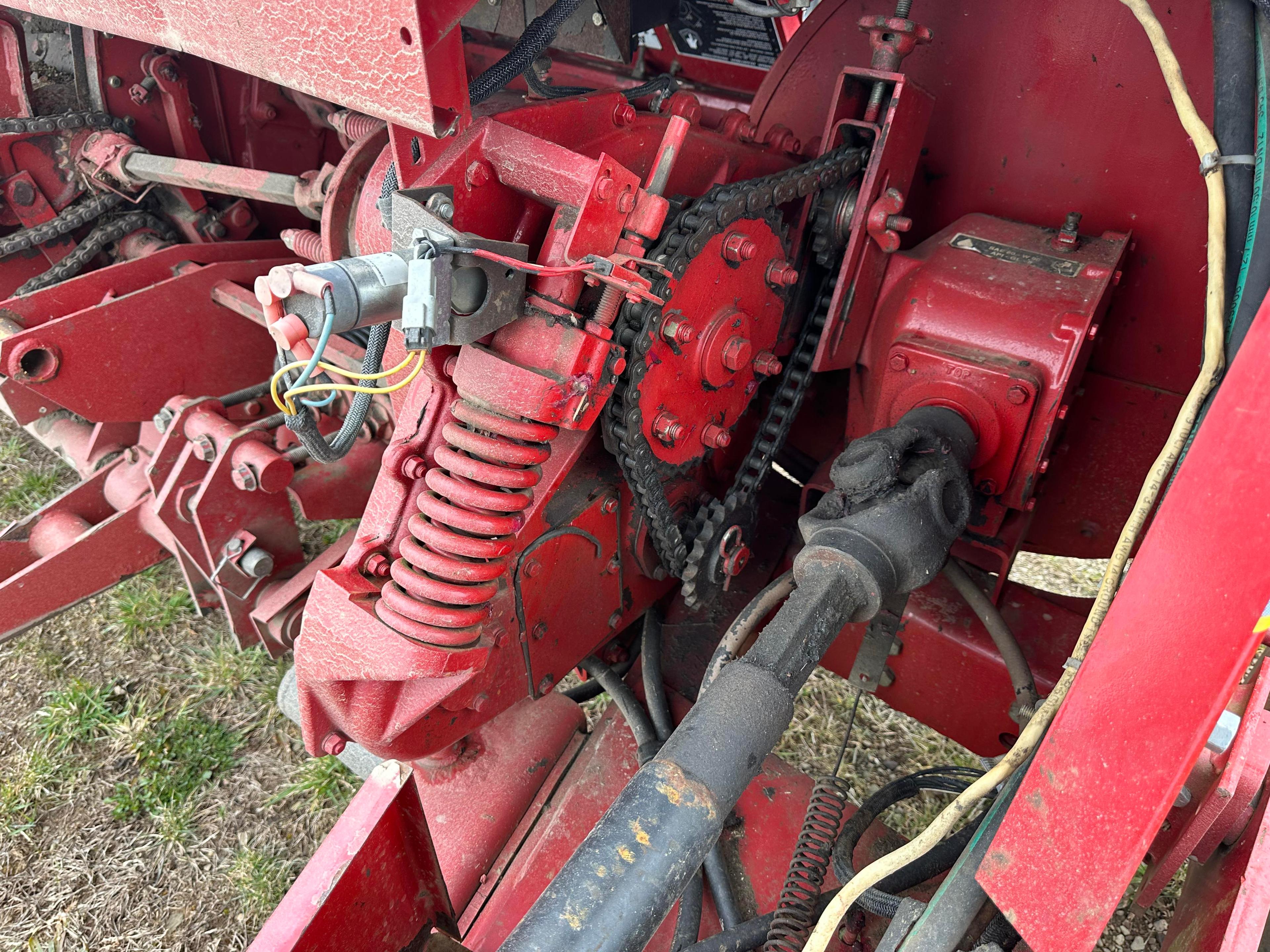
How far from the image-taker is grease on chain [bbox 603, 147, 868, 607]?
1.51 meters

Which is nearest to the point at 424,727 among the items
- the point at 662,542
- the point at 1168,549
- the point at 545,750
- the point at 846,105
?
the point at 545,750

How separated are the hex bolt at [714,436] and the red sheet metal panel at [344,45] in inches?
31.8

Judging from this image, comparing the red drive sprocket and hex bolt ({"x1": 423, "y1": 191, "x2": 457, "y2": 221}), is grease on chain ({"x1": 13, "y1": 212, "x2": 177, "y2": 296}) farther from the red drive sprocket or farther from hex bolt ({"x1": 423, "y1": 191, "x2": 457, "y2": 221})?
the red drive sprocket

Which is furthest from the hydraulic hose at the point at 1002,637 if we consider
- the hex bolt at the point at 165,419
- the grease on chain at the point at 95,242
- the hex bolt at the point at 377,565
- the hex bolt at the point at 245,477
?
the grease on chain at the point at 95,242

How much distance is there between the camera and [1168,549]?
0.91 m

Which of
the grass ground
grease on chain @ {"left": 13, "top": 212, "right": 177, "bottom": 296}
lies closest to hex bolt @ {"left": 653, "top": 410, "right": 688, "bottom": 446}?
the grass ground

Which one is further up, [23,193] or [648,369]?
[648,369]

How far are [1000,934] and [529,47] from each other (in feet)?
5.20

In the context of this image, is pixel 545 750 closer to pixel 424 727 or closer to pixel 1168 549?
pixel 424 727

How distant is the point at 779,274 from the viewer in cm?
177

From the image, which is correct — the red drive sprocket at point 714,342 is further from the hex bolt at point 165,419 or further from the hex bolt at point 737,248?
the hex bolt at point 165,419

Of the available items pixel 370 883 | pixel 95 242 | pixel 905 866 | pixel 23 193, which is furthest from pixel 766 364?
pixel 23 193

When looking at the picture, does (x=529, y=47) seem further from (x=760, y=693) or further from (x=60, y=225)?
(x=60, y=225)

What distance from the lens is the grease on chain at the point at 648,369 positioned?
1508 mm
